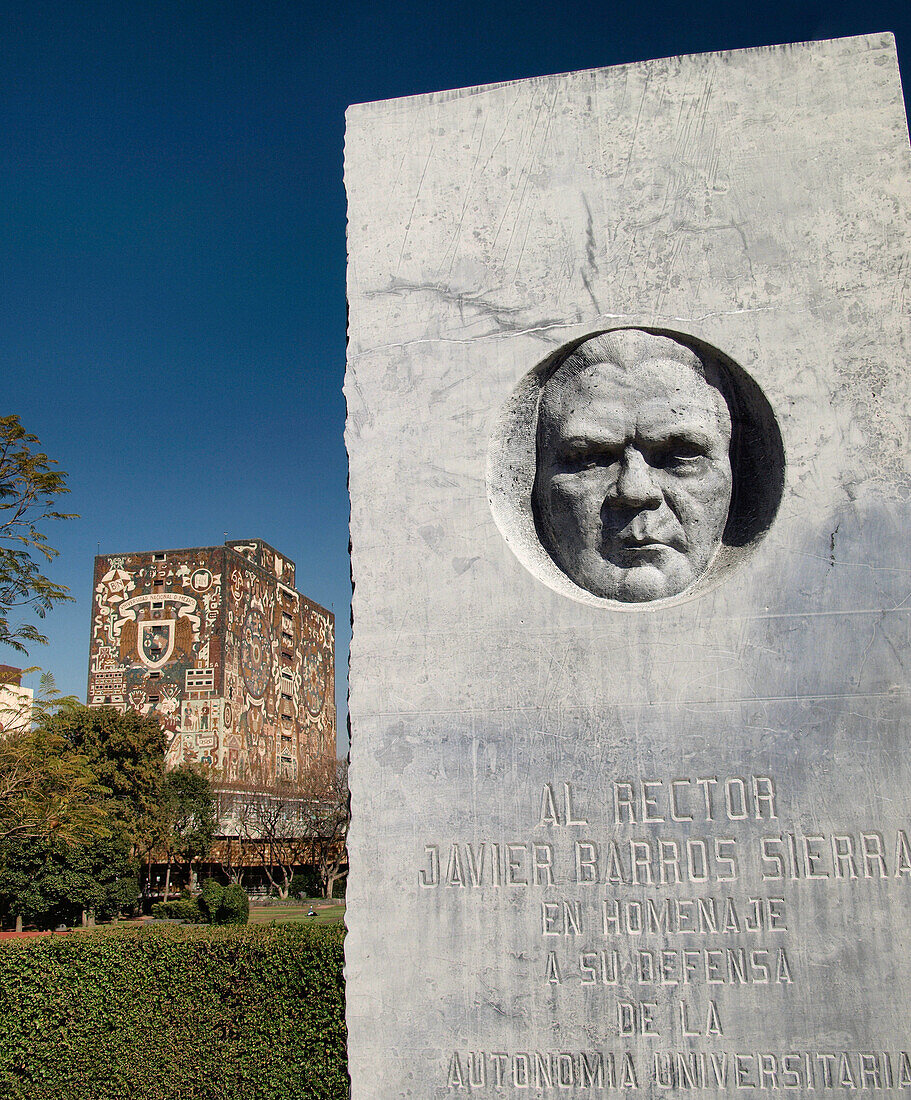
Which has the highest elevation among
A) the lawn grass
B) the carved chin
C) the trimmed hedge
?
the carved chin

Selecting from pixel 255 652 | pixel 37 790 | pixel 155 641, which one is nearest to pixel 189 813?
pixel 155 641

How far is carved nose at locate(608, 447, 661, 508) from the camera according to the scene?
322 centimetres

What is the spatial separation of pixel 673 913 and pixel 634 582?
3.75ft

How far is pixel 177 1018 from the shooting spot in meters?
9.23

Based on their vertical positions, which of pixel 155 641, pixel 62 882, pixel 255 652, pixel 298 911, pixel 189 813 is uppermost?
pixel 155 641

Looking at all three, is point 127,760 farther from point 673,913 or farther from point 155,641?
point 673,913

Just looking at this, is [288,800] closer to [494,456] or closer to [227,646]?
[227,646]

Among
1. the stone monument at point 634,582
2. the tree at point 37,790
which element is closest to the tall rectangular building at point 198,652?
the tree at point 37,790

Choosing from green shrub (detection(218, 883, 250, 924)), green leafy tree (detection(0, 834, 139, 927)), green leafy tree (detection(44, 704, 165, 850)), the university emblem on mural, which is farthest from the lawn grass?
the university emblem on mural

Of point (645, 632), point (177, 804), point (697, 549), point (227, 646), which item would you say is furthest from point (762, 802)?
point (227, 646)

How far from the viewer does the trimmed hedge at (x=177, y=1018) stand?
28.7 feet

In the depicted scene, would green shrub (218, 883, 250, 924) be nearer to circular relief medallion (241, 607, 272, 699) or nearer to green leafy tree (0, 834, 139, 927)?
green leafy tree (0, 834, 139, 927)

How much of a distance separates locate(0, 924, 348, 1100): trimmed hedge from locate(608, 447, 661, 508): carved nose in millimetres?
7336

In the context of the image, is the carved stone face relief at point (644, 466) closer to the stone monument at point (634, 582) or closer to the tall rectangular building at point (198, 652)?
the stone monument at point (634, 582)
